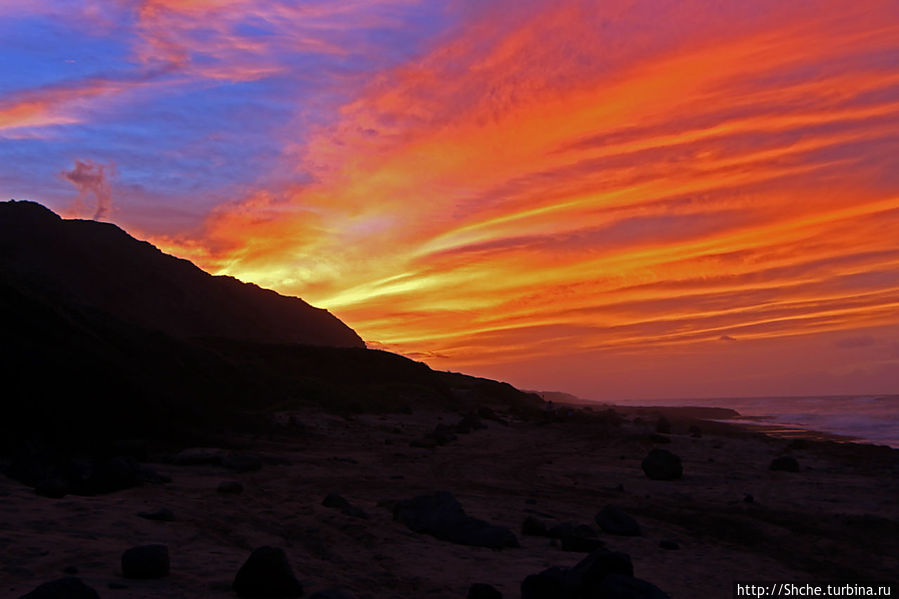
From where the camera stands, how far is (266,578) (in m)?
7.94

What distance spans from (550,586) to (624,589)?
2.95 feet

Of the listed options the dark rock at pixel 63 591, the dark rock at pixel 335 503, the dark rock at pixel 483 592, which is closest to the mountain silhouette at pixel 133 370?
the dark rock at pixel 335 503

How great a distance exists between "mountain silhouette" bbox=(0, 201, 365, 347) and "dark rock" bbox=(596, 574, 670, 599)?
7727 cm

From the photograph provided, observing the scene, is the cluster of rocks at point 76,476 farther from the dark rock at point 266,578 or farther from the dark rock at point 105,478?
the dark rock at point 266,578

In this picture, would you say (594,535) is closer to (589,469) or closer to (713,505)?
(713,505)

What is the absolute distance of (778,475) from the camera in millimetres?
21031

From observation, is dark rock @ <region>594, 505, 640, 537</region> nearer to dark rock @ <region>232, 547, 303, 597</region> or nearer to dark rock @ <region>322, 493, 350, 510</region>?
dark rock @ <region>322, 493, 350, 510</region>

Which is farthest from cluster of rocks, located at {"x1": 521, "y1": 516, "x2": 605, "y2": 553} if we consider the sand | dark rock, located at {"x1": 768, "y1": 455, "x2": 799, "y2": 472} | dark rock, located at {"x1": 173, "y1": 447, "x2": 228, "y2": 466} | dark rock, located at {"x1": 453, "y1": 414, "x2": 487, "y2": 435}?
dark rock, located at {"x1": 453, "y1": 414, "x2": 487, "y2": 435}

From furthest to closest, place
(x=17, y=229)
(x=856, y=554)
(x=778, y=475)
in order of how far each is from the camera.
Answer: (x=17, y=229) → (x=778, y=475) → (x=856, y=554)

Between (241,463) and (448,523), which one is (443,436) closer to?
(241,463)

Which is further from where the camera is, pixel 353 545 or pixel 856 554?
pixel 856 554

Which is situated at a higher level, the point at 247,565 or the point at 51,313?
the point at 51,313

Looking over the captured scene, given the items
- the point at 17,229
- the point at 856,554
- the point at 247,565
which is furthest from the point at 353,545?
the point at 17,229

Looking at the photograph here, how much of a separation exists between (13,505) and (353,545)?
514cm
